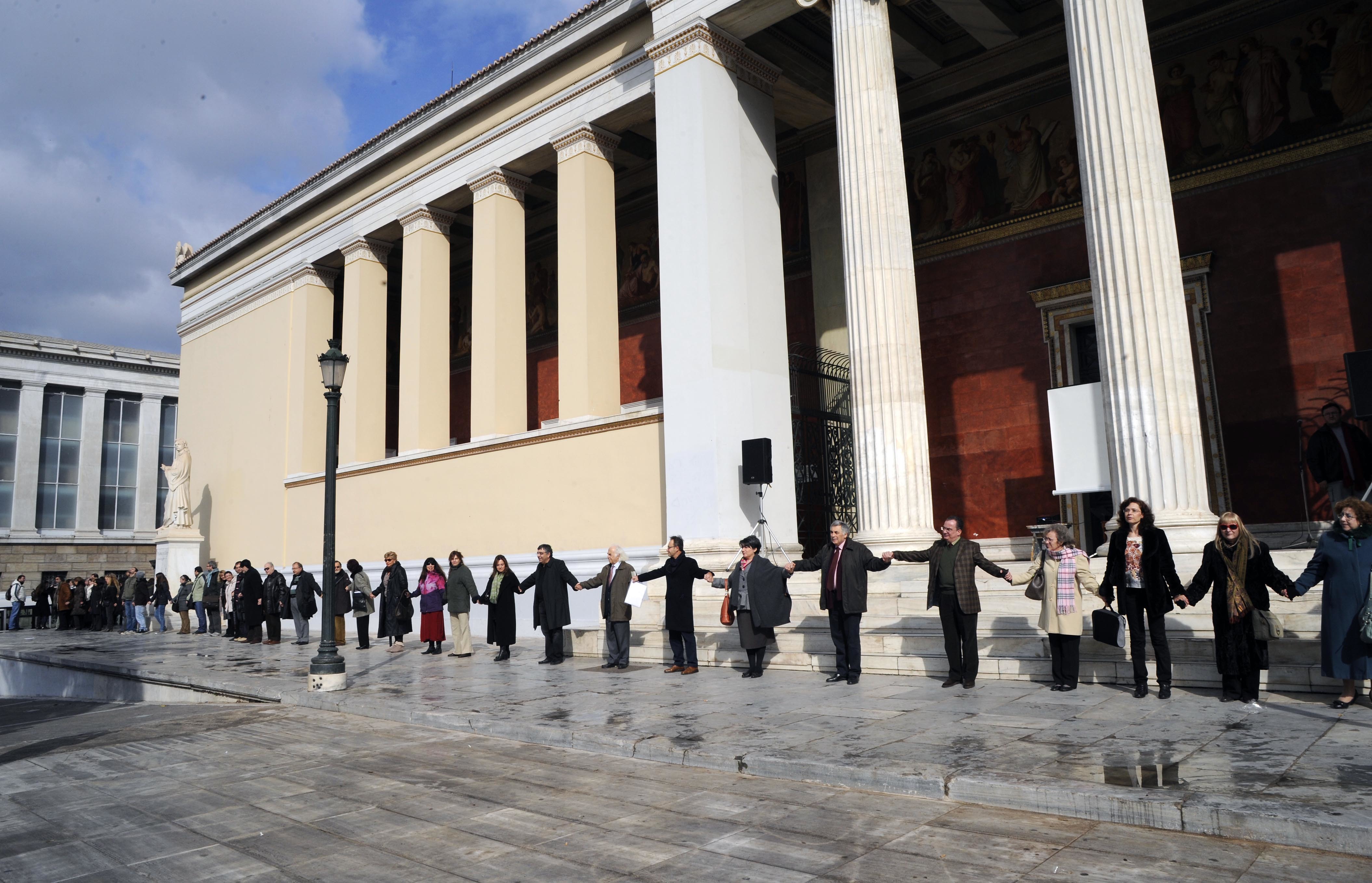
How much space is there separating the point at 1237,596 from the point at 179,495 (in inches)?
1060

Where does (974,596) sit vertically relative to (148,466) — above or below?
below

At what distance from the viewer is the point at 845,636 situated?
9352mm

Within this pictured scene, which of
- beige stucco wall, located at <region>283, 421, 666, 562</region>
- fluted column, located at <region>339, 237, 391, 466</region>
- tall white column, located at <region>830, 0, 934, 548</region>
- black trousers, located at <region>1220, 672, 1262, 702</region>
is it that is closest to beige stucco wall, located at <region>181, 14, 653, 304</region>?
fluted column, located at <region>339, 237, 391, 466</region>

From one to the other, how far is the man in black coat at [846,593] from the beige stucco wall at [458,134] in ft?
36.8

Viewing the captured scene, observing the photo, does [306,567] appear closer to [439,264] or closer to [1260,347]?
[439,264]

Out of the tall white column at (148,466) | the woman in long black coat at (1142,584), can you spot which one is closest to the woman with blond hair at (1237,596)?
the woman in long black coat at (1142,584)

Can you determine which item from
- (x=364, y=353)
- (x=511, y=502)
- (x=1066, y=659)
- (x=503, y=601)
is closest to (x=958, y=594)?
(x=1066, y=659)

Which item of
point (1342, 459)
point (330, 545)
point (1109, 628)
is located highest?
point (1342, 459)

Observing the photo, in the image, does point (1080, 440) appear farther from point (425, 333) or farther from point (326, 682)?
point (425, 333)

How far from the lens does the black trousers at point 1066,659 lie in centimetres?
817

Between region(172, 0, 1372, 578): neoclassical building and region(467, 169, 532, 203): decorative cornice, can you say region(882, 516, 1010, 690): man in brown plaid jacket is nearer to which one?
region(172, 0, 1372, 578): neoclassical building

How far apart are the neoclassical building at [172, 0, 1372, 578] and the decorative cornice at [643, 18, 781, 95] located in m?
0.07

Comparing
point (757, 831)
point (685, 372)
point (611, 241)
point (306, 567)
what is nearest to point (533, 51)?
point (611, 241)

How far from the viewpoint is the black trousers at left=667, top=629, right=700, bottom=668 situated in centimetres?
1098
